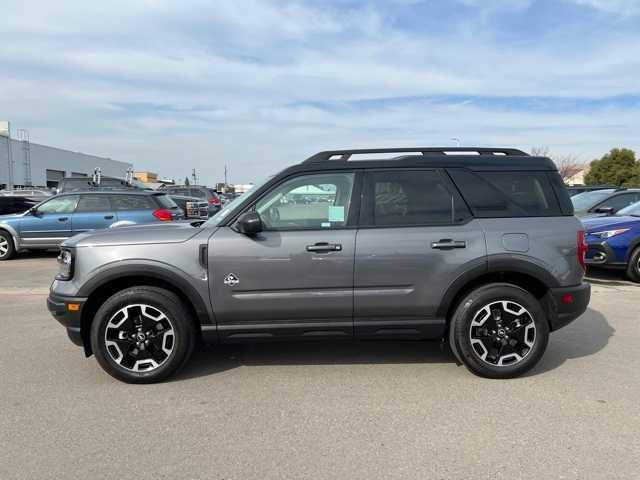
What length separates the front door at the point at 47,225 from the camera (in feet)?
35.4

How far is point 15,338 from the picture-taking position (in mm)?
5258

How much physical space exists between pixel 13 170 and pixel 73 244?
5444 cm

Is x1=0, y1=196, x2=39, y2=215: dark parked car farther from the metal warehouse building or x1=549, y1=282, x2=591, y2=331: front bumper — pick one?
the metal warehouse building

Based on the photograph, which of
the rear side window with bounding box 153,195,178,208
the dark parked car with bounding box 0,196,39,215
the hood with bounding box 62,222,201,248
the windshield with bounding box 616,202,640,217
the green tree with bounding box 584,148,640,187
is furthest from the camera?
the green tree with bounding box 584,148,640,187

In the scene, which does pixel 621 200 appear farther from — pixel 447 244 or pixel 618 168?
pixel 618 168

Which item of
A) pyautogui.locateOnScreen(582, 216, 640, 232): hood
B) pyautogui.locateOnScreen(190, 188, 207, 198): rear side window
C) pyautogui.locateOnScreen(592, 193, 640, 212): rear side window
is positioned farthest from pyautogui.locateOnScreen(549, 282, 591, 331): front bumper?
pyautogui.locateOnScreen(190, 188, 207, 198): rear side window

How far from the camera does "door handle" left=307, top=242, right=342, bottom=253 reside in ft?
12.8

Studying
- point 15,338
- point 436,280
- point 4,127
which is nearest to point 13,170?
point 4,127

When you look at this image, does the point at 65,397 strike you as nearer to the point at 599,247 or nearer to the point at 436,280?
the point at 436,280

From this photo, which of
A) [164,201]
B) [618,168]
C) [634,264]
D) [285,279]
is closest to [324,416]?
[285,279]

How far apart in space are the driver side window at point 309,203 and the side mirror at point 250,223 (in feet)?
0.50

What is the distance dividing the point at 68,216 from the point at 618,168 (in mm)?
42791

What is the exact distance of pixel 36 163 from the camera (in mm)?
54375

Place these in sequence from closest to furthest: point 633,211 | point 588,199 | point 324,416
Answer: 1. point 324,416
2. point 633,211
3. point 588,199
